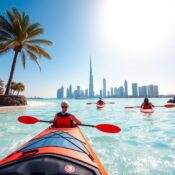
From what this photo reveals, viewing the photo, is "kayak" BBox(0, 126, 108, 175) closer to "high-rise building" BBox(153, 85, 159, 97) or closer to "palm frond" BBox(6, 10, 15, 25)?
"palm frond" BBox(6, 10, 15, 25)

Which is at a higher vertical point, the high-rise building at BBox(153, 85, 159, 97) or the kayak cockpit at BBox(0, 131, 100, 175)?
the high-rise building at BBox(153, 85, 159, 97)

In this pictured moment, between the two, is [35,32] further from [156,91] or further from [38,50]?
[156,91]

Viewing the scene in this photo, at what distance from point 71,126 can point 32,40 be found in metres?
19.2

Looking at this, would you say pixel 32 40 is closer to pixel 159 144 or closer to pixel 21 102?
pixel 21 102

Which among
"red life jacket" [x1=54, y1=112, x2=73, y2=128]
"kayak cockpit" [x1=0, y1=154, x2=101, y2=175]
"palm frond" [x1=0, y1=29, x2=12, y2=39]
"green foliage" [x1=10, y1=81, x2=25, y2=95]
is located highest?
"palm frond" [x1=0, y1=29, x2=12, y2=39]

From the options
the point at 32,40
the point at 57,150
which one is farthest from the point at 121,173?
the point at 32,40

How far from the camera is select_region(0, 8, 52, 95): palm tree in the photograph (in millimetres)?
18964

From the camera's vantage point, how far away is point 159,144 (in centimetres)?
620

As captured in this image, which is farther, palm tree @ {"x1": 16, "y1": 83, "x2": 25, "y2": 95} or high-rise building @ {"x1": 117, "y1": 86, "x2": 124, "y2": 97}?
high-rise building @ {"x1": 117, "y1": 86, "x2": 124, "y2": 97}

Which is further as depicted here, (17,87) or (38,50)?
(17,87)

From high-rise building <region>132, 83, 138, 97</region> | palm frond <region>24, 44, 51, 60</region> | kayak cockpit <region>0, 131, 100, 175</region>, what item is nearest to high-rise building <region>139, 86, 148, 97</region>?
high-rise building <region>132, 83, 138, 97</region>

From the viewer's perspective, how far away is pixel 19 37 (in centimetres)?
1964

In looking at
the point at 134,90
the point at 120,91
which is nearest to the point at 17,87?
the point at 134,90

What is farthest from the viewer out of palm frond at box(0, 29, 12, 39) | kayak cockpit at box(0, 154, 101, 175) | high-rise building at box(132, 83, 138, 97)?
high-rise building at box(132, 83, 138, 97)
